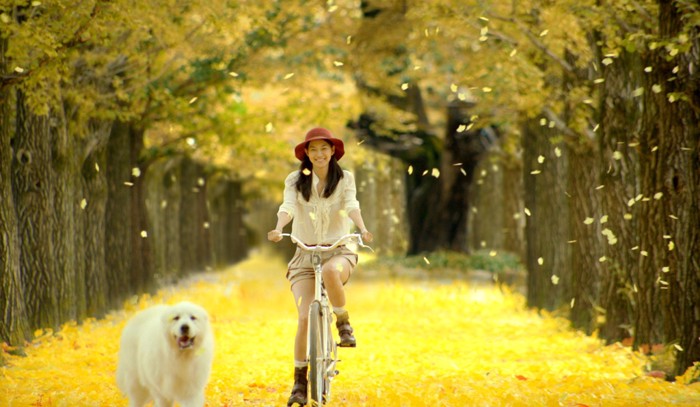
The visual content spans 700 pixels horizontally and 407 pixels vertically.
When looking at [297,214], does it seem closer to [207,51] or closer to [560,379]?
[560,379]

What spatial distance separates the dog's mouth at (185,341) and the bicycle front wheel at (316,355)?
1.06 meters

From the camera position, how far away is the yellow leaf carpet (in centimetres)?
898

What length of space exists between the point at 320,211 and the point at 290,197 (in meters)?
0.27

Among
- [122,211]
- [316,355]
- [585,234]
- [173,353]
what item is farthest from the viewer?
[122,211]

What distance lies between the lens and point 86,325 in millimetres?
16750

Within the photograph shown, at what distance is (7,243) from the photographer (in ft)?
39.5

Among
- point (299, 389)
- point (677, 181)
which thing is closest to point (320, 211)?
point (299, 389)

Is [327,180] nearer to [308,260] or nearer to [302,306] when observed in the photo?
[308,260]

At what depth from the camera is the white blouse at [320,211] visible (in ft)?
26.2

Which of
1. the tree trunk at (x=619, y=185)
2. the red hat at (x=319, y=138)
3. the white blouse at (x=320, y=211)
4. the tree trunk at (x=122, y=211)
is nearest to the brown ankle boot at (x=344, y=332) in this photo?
the white blouse at (x=320, y=211)

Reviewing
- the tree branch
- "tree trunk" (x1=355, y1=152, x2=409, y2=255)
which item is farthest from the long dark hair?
"tree trunk" (x1=355, y1=152, x2=409, y2=255)

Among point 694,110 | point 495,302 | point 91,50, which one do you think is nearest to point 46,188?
point 91,50

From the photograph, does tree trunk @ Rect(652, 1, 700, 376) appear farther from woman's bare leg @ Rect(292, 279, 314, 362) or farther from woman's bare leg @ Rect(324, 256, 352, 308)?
woman's bare leg @ Rect(292, 279, 314, 362)

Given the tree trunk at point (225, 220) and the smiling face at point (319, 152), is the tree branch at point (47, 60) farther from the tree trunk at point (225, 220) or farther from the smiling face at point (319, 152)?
the tree trunk at point (225, 220)
